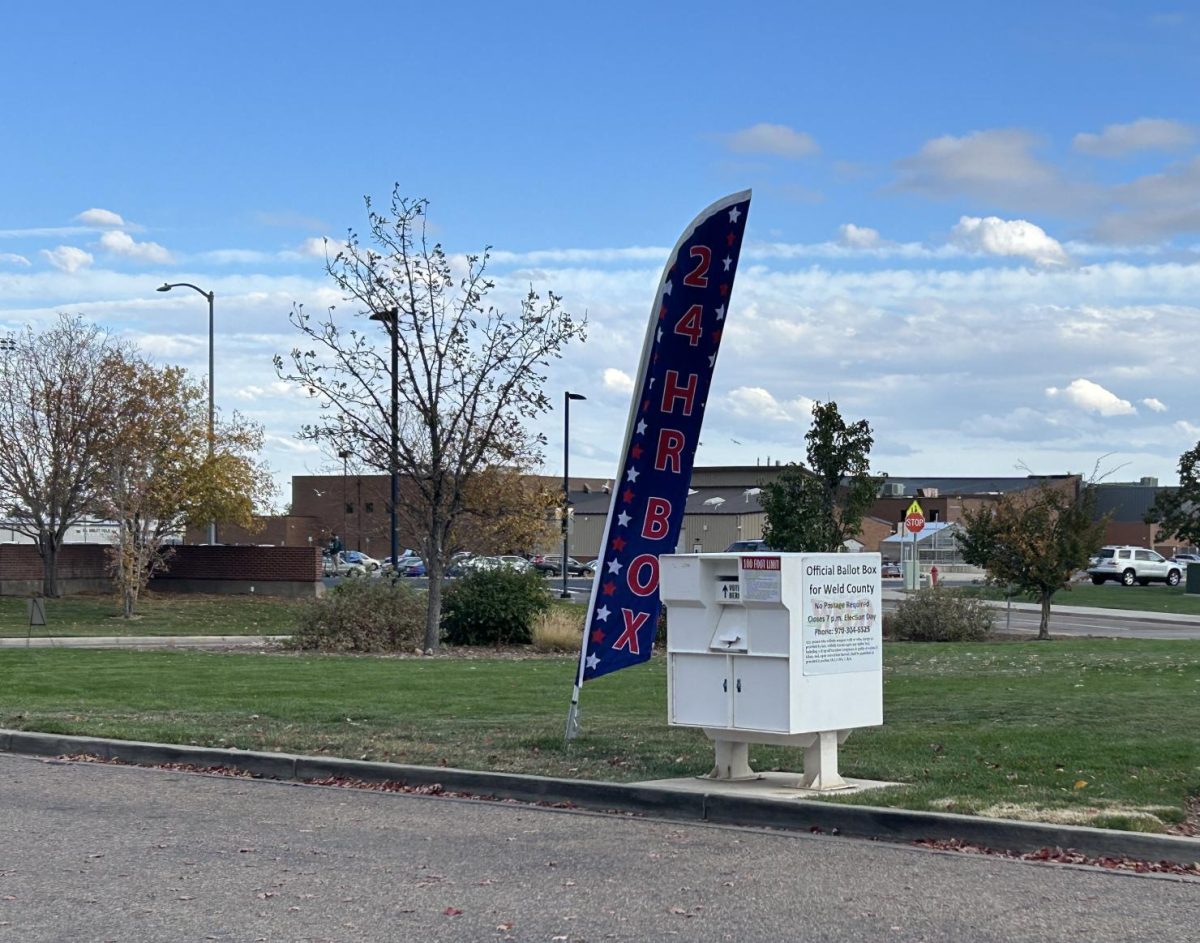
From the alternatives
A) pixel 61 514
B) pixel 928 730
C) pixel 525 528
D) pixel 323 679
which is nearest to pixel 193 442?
pixel 61 514

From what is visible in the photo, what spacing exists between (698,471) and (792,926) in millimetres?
97458

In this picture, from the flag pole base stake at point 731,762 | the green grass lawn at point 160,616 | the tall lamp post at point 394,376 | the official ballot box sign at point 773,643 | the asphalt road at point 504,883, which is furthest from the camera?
the green grass lawn at point 160,616

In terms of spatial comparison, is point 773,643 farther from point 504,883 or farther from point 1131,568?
point 1131,568

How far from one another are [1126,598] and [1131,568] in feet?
45.5

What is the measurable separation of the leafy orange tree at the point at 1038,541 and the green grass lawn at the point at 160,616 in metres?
14.6

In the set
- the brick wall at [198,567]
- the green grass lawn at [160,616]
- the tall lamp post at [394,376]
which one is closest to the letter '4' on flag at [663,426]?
the tall lamp post at [394,376]

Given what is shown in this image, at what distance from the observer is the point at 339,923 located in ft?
22.5

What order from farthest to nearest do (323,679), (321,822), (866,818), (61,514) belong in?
1. (61,514)
2. (323,679)
3. (321,822)
4. (866,818)

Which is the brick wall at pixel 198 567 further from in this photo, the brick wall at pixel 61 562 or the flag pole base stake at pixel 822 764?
the flag pole base stake at pixel 822 764

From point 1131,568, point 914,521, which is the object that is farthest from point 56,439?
point 1131,568

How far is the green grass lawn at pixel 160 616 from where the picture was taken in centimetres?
3241

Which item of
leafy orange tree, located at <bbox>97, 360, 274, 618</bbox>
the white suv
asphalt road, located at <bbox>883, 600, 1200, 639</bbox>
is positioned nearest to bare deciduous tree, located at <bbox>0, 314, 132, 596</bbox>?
leafy orange tree, located at <bbox>97, 360, 274, 618</bbox>

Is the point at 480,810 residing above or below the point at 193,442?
below

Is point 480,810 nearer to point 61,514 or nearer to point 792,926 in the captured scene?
point 792,926
